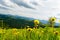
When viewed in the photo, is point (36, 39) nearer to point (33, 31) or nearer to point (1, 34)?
point (33, 31)

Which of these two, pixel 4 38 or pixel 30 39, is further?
pixel 4 38

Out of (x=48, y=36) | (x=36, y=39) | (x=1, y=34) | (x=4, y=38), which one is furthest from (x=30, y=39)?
(x=1, y=34)

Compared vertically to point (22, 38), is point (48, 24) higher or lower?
higher

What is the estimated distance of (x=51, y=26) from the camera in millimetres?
2926

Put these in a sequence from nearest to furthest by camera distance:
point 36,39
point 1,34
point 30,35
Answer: point 36,39 → point 30,35 → point 1,34

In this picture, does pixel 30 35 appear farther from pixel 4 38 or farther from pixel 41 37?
pixel 4 38

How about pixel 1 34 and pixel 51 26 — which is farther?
pixel 1 34

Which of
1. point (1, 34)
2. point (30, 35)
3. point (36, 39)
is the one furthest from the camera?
point (1, 34)

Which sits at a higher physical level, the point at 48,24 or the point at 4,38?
the point at 48,24

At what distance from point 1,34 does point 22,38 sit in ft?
2.52

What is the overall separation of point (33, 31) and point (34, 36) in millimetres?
213

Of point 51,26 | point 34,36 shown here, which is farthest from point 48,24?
point 34,36

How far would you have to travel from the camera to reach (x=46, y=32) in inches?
122

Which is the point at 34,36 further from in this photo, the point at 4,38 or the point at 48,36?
the point at 4,38
